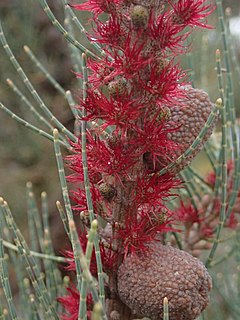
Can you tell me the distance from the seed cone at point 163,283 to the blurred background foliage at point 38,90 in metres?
1.18

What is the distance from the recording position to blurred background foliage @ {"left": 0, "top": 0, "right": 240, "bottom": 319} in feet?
5.60

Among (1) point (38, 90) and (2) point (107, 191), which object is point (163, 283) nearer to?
(2) point (107, 191)

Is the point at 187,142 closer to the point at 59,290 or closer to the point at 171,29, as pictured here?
the point at 171,29

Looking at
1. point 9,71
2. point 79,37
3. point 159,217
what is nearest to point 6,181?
point 9,71

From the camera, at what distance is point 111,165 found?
0.51m

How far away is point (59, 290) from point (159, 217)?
0.84 feet

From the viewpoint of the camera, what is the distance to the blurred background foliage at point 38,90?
5.60 feet

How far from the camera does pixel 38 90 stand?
5.95 ft

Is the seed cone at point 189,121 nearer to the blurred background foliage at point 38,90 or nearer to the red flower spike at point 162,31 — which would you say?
the red flower spike at point 162,31

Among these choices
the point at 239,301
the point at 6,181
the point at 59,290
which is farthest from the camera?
the point at 6,181

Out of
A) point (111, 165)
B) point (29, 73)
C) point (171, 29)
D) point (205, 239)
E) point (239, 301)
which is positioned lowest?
point (239, 301)

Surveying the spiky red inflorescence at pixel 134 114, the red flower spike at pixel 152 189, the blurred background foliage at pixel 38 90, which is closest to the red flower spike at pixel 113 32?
the spiky red inflorescence at pixel 134 114

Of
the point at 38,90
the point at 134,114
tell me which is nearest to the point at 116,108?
the point at 134,114

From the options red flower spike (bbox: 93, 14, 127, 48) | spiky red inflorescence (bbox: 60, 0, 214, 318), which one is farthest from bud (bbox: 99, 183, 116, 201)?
red flower spike (bbox: 93, 14, 127, 48)
